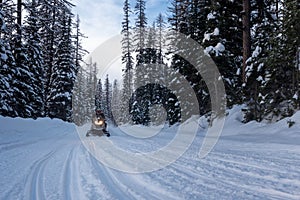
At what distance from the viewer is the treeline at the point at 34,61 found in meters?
16.0

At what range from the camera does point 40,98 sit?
25672 millimetres

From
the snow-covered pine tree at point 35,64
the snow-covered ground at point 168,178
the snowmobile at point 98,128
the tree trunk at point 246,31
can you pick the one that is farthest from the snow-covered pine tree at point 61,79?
the snow-covered ground at point 168,178

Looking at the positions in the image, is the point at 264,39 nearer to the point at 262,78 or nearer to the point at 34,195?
the point at 262,78

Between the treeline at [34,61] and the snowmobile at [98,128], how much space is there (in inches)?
217

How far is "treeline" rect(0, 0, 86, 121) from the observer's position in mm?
16031

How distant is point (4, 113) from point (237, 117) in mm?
13745

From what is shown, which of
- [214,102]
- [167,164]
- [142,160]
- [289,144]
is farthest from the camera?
[214,102]

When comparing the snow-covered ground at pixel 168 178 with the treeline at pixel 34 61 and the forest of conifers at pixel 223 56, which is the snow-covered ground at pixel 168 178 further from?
the treeline at pixel 34 61

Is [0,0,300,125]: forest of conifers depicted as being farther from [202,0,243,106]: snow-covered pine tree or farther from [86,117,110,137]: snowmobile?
[86,117,110,137]: snowmobile

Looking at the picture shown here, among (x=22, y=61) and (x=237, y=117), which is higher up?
(x=22, y=61)

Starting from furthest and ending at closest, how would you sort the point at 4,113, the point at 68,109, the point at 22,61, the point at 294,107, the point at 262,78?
the point at 68,109 → the point at 22,61 → the point at 4,113 → the point at 262,78 → the point at 294,107

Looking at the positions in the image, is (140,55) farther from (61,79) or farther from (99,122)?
(99,122)

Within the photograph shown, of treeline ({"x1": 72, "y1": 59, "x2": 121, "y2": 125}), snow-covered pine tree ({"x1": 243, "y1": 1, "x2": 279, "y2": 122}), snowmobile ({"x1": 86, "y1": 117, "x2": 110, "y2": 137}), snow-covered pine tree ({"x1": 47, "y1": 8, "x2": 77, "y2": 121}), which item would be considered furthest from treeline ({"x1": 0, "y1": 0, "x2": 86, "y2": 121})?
treeline ({"x1": 72, "y1": 59, "x2": 121, "y2": 125})

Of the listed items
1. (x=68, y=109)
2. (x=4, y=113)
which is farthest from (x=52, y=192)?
(x=68, y=109)
